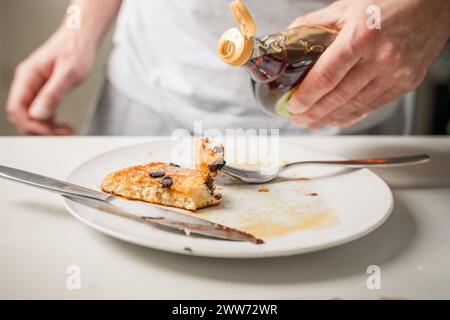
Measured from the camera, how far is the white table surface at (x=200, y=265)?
20.9 inches

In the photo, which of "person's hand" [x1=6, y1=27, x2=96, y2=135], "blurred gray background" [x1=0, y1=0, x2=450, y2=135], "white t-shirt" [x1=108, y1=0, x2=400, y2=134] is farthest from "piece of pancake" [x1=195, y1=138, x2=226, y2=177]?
"blurred gray background" [x1=0, y1=0, x2=450, y2=135]

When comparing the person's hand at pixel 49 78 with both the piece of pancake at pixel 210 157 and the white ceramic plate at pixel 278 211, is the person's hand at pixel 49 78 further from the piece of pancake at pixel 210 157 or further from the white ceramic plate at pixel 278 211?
the piece of pancake at pixel 210 157

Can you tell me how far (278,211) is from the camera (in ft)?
2.16

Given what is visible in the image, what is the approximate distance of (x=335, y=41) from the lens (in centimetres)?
76

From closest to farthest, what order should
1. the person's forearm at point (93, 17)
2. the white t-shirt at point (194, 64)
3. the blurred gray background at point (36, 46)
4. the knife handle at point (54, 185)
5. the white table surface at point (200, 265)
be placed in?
the white table surface at point (200, 265) < the knife handle at point (54, 185) < the white t-shirt at point (194, 64) < the person's forearm at point (93, 17) < the blurred gray background at point (36, 46)

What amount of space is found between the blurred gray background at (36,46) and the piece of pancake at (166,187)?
1.66 metres

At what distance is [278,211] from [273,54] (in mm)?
220

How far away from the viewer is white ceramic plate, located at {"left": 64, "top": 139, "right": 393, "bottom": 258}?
0.54m

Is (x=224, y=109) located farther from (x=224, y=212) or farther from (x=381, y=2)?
(x=224, y=212)

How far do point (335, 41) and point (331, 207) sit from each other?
25 cm

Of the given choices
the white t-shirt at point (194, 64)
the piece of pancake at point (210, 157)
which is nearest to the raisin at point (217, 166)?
the piece of pancake at point (210, 157)
